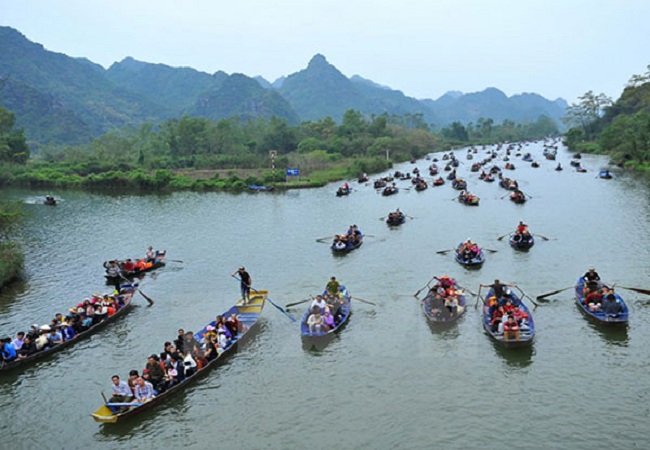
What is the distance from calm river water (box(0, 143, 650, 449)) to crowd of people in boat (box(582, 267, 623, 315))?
69 centimetres

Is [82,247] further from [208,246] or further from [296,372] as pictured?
[296,372]

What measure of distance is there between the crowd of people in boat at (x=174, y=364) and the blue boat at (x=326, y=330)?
227 centimetres

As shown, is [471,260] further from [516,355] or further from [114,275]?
[114,275]

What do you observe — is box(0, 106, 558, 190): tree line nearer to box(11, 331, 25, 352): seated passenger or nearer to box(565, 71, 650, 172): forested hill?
box(565, 71, 650, 172): forested hill

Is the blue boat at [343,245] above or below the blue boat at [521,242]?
below

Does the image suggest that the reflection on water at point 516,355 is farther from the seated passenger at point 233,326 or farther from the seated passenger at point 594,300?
the seated passenger at point 233,326

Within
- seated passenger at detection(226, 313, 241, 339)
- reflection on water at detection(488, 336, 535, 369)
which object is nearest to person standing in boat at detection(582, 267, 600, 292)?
reflection on water at detection(488, 336, 535, 369)

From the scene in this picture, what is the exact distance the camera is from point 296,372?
16828mm

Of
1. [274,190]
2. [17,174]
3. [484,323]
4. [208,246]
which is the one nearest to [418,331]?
[484,323]

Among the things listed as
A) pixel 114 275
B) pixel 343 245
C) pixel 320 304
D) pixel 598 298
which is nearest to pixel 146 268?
pixel 114 275

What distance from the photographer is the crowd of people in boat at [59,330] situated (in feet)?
57.1

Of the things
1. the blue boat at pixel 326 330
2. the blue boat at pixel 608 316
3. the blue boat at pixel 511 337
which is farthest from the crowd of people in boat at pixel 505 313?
the blue boat at pixel 326 330

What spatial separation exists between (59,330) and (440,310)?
44.5 ft

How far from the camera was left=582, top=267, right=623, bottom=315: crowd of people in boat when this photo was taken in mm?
18969
